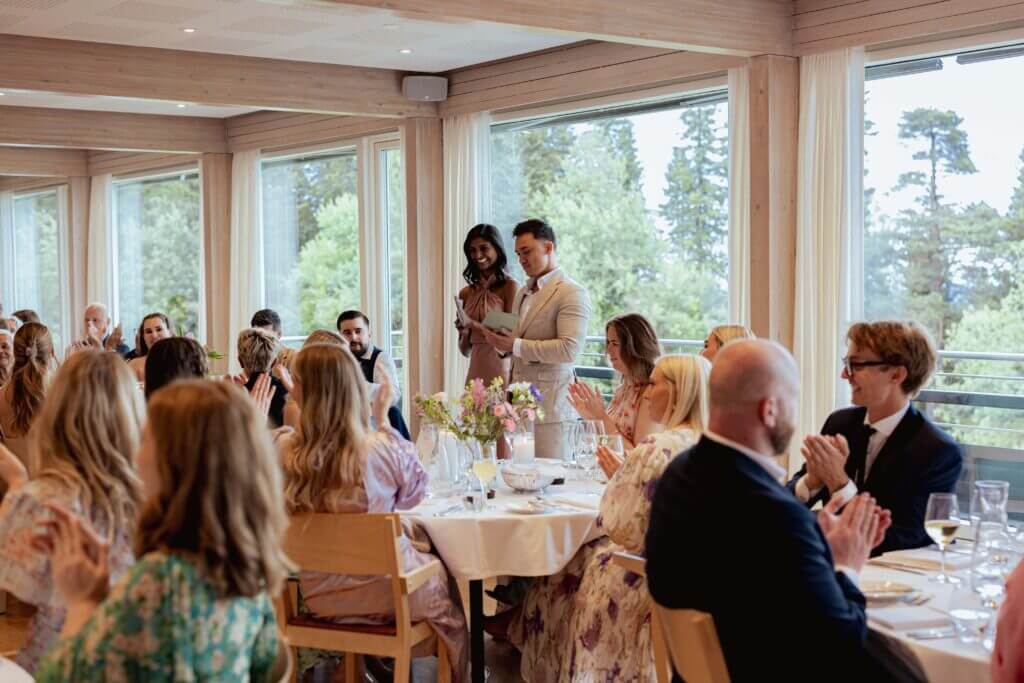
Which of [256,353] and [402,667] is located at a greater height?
[256,353]

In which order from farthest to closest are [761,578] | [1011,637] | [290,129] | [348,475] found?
[290,129] < [348,475] < [761,578] < [1011,637]

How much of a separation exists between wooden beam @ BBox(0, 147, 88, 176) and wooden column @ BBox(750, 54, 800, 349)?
9.32 metres

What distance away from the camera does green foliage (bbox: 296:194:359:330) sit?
1078cm

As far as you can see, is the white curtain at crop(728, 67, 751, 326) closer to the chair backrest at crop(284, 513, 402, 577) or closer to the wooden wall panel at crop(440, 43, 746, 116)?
the wooden wall panel at crop(440, 43, 746, 116)

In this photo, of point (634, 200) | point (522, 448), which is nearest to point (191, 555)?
point (522, 448)

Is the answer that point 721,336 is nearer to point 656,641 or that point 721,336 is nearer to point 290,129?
point 656,641

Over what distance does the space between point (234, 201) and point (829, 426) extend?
28.3 ft

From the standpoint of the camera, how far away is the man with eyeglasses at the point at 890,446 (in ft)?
11.6

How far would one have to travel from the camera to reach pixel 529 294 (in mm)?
6336

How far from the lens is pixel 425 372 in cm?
941

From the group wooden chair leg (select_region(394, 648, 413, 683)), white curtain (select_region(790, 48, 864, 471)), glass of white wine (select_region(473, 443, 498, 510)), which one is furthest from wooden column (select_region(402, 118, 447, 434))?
wooden chair leg (select_region(394, 648, 413, 683))

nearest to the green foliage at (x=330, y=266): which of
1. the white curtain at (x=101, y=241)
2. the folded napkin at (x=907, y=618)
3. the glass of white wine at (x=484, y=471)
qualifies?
the white curtain at (x=101, y=241)

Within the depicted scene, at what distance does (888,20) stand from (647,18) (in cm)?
137

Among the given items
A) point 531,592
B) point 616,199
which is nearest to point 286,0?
point 531,592
